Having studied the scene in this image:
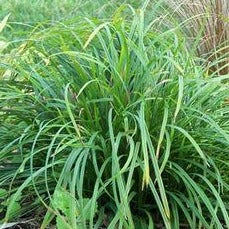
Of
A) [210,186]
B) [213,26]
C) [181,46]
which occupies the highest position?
[213,26]

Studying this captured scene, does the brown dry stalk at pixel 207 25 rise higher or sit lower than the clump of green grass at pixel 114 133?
higher

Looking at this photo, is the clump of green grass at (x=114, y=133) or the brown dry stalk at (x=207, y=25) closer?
the clump of green grass at (x=114, y=133)

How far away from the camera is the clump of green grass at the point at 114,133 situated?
2438 millimetres

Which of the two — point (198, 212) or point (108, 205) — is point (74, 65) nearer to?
point (108, 205)

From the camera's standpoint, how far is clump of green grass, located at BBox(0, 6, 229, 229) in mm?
2438

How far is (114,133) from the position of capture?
260 centimetres

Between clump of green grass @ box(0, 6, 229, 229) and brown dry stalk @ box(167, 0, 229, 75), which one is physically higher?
brown dry stalk @ box(167, 0, 229, 75)

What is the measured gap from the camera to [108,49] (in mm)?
2783

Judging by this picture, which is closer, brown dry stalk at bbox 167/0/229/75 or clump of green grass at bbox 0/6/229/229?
clump of green grass at bbox 0/6/229/229

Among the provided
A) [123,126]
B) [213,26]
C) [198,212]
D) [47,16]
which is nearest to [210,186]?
[198,212]

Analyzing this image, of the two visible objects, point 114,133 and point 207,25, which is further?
point 207,25

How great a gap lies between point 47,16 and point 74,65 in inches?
150

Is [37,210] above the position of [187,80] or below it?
below

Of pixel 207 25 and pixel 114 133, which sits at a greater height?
pixel 207 25
